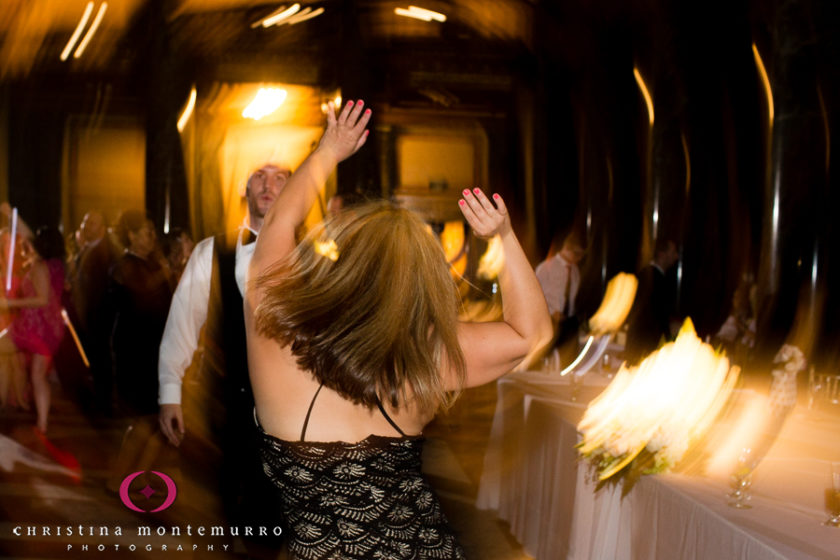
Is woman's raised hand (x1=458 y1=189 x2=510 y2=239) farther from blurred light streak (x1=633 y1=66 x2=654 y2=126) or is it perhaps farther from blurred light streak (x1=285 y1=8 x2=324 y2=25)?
blurred light streak (x1=285 y1=8 x2=324 y2=25)

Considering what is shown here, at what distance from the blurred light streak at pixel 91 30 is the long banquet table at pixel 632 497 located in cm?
1045

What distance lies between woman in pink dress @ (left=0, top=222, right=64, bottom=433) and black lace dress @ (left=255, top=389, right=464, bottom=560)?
4392mm

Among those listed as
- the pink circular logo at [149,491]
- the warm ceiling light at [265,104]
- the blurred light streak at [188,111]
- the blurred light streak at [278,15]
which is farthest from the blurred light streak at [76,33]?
the pink circular logo at [149,491]

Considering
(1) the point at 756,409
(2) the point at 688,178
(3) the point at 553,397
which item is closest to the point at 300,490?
(1) the point at 756,409

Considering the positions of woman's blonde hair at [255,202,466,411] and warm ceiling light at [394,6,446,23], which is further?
warm ceiling light at [394,6,446,23]

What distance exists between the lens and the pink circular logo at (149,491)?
378 cm

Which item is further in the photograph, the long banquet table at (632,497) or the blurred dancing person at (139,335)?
the blurred dancing person at (139,335)

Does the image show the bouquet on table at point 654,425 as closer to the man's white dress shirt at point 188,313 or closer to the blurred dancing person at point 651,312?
the man's white dress shirt at point 188,313

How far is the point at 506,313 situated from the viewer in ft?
4.09

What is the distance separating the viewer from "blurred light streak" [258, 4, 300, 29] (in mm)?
11922

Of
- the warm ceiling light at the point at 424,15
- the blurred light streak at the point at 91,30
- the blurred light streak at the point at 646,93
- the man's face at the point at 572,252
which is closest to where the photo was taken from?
the man's face at the point at 572,252

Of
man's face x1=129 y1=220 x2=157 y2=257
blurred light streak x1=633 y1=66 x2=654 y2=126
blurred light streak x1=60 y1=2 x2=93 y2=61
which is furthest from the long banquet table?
blurred light streak x1=60 y1=2 x2=93 y2=61

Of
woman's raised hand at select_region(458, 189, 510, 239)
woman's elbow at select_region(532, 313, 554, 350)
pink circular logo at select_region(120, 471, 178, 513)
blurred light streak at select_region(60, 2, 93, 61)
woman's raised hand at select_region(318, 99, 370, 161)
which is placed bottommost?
pink circular logo at select_region(120, 471, 178, 513)

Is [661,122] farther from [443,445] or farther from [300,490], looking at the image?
[300,490]
